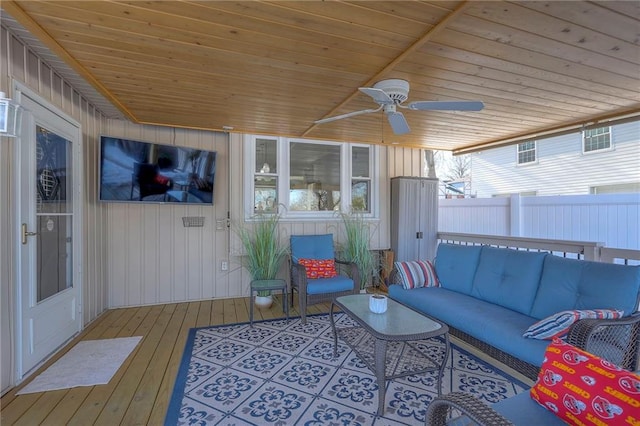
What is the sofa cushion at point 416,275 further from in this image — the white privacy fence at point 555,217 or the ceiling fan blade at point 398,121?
the white privacy fence at point 555,217

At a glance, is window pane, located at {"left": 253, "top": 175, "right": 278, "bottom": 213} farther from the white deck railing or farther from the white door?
the white deck railing

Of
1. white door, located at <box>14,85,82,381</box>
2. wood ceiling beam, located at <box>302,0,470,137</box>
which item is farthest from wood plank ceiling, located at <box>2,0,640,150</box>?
white door, located at <box>14,85,82,381</box>

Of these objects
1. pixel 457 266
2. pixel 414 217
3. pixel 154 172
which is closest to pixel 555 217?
pixel 414 217

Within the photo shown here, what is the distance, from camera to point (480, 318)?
91.2 inches

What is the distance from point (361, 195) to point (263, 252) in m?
2.06

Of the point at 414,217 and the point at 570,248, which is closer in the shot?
the point at 570,248

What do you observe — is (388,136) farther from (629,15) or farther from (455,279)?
(629,15)

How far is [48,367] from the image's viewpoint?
2434mm

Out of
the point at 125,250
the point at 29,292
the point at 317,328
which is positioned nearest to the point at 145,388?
the point at 29,292

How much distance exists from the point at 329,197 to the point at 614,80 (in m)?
3.52

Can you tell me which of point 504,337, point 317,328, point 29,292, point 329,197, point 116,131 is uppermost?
point 116,131

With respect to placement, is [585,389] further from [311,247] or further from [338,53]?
[311,247]

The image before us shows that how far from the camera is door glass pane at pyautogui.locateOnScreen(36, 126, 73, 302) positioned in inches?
97.9

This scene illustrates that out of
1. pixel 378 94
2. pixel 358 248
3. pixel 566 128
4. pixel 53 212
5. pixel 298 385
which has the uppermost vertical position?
pixel 566 128
